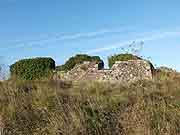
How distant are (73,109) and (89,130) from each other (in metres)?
0.86

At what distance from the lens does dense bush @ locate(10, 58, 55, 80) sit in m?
19.9

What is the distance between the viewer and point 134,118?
881 centimetres

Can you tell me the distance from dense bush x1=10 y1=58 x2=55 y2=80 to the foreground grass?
27.4 ft

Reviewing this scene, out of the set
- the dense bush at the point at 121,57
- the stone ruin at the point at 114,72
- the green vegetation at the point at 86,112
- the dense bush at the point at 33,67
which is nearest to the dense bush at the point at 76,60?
the dense bush at the point at 121,57

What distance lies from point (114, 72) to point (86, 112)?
9938 mm

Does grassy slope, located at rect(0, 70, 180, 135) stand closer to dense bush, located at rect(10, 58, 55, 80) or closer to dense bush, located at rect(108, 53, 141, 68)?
dense bush, located at rect(10, 58, 55, 80)

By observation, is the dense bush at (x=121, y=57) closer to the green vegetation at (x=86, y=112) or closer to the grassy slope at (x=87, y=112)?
the green vegetation at (x=86, y=112)

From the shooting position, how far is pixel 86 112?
9.11 meters

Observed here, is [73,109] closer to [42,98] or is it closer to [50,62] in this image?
[42,98]

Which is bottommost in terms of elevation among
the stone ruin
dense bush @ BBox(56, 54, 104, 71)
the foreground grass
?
the foreground grass

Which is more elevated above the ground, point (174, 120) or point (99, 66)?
point (99, 66)

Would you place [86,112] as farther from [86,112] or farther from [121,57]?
[121,57]

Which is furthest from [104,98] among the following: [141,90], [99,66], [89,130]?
[99,66]

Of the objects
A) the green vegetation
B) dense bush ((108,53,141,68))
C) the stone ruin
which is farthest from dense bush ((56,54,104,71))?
the green vegetation
